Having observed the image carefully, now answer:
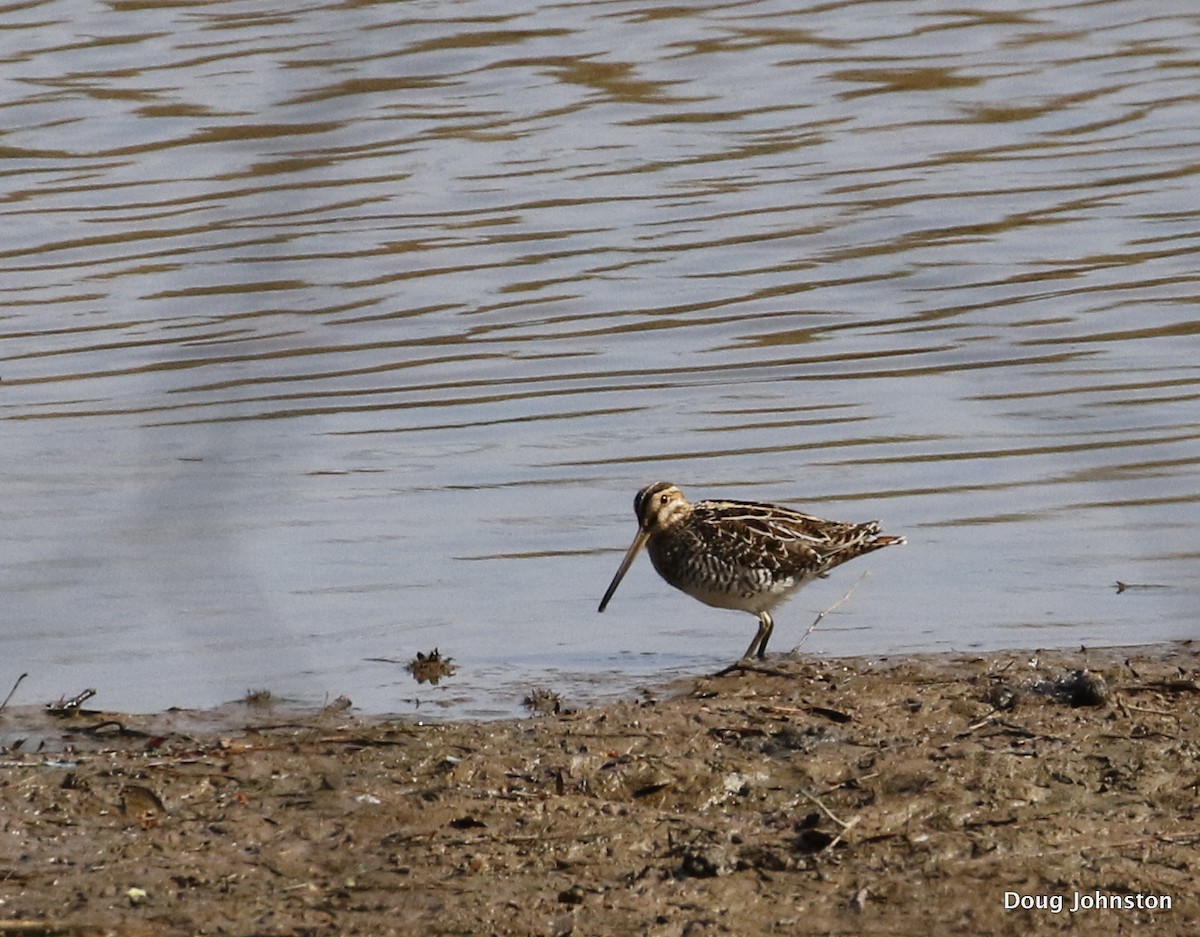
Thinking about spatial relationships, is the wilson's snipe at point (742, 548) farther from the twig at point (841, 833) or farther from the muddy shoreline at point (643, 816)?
the twig at point (841, 833)

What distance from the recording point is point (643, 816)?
584 cm

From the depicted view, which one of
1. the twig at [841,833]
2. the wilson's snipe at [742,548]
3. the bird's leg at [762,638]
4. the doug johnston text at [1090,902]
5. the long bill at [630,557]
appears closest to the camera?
the doug johnston text at [1090,902]

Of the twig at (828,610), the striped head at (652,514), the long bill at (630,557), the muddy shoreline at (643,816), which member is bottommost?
the twig at (828,610)

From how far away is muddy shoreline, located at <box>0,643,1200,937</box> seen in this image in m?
5.27

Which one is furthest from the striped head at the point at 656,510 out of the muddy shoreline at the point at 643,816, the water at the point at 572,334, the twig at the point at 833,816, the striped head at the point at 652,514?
the twig at the point at 833,816

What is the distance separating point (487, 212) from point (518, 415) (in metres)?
3.08

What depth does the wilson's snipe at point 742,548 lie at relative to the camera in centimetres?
820

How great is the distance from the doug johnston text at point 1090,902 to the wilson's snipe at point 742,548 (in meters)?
2.81

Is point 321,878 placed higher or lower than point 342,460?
higher

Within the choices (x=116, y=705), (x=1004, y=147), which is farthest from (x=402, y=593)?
(x=1004, y=147)

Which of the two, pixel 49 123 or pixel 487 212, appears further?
pixel 49 123

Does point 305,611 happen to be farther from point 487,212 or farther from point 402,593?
point 487,212

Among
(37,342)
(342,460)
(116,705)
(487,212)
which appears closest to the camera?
(116,705)

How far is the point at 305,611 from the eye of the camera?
8.48 meters
